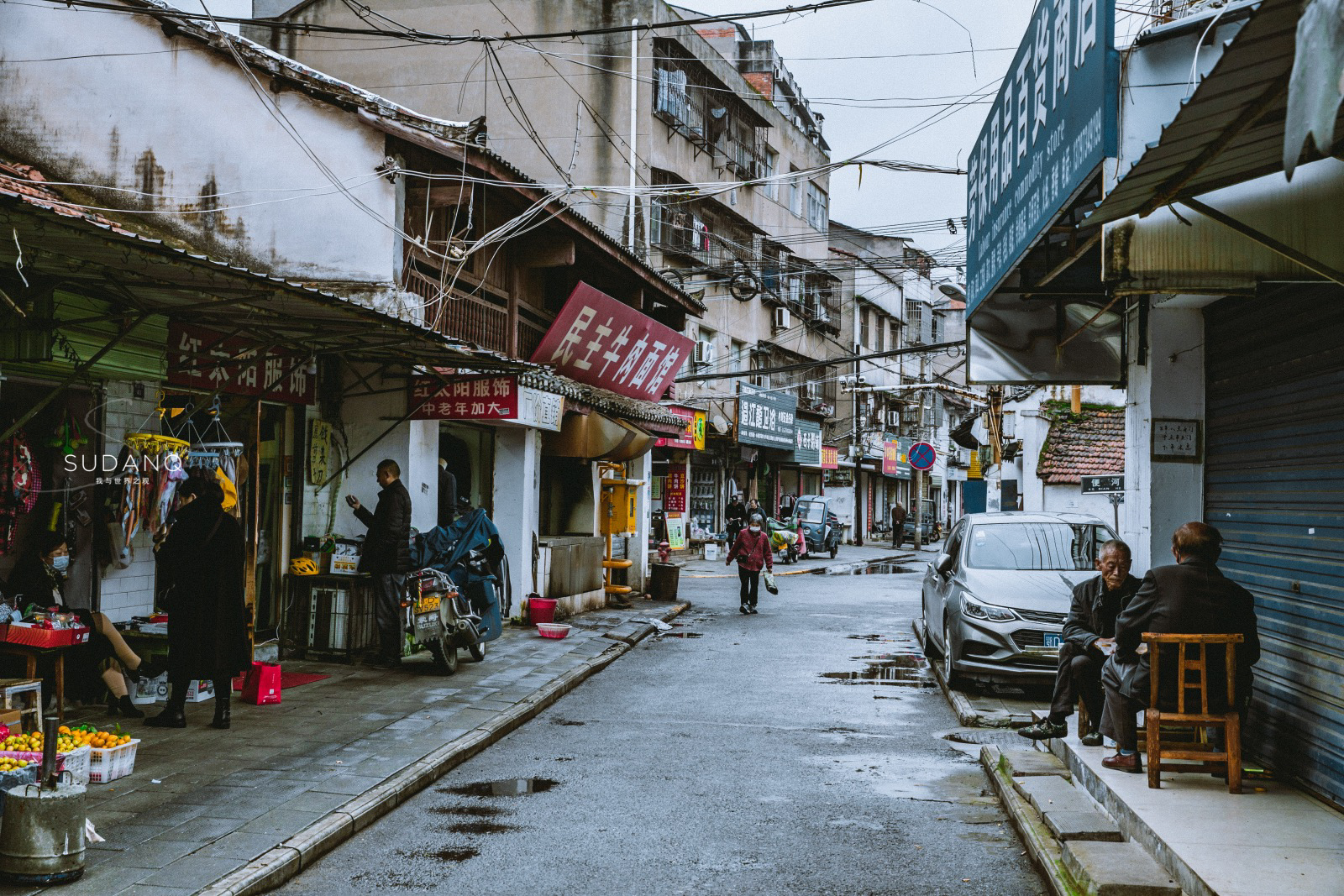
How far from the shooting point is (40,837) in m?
4.98

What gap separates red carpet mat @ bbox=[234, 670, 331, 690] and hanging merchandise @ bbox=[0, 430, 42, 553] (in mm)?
2414

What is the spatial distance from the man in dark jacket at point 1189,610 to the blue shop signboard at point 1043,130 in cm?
217

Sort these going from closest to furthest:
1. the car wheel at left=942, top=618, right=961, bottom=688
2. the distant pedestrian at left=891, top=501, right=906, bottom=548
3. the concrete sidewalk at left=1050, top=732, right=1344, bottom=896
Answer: the concrete sidewalk at left=1050, top=732, right=1344, bottom=896 → the car wheel at left=942, top=618, right=961, bottom=688 → the distant pedestrian at left=891, top=501, right=906, bottom=548

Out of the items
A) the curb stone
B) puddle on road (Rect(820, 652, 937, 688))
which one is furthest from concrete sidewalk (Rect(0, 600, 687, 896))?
puddle on road (Rect(820, 652, 937, 688))

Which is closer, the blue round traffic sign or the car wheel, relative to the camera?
the car wheel

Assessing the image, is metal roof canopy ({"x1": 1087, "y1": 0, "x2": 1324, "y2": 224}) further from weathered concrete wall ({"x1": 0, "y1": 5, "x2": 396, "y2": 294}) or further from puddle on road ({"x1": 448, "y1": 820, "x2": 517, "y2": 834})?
weathered concrete wall ({"x1": 0, "y1": 5, "x2": 396, "y2": 294})

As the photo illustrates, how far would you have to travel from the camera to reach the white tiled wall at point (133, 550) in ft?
30.5

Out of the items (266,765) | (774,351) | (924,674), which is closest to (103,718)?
(266,765)

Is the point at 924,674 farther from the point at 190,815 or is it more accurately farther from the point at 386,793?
the point at 190,815

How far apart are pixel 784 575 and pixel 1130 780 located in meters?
22.6

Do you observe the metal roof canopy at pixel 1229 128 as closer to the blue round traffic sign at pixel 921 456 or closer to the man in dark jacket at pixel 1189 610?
the man in dark jacket at pixel 1189 610

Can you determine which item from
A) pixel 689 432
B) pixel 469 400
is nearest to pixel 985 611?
pixel 469 400

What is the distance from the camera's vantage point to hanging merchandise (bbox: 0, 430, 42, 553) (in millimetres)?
8352

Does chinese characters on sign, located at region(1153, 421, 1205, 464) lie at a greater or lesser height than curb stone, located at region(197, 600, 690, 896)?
greater
